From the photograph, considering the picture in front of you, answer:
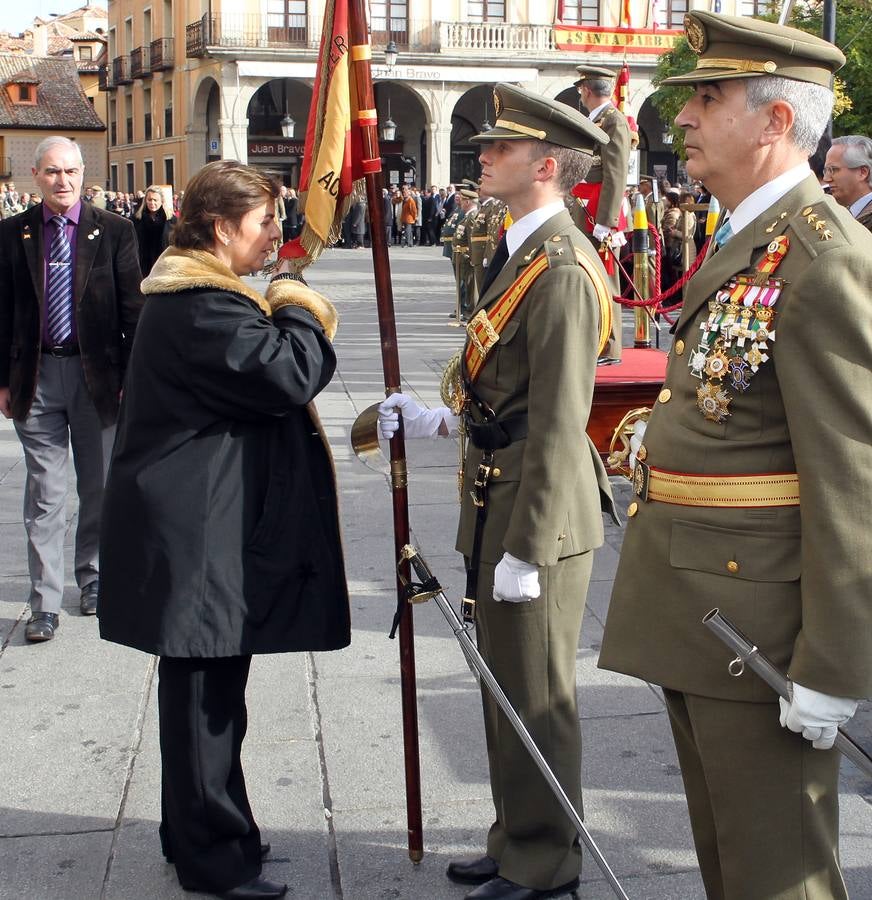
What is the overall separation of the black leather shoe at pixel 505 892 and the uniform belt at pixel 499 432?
1.10 metres

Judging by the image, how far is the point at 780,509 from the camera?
87.0 inches

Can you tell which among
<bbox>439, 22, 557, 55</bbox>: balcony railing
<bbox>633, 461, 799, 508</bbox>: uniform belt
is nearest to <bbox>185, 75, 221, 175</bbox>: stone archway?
<bbox>439, 22, 557, 55</bbox>: balcony railing

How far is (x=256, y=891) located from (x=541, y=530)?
121 centimetres

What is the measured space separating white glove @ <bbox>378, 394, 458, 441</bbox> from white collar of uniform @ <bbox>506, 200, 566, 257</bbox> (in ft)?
1.54

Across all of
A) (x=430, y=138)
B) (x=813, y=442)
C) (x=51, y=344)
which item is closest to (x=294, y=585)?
(x=813, y=442)

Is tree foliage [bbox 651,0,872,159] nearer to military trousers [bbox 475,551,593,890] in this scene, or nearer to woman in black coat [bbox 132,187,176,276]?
woman in black coat [bbox 132,187,176,276]

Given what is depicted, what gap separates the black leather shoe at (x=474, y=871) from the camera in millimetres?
3268

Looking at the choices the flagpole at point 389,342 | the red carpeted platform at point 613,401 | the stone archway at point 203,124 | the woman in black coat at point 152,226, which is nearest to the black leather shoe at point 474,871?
the flagpole at point 389,342

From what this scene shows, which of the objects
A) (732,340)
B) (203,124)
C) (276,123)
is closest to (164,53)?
(203,124)

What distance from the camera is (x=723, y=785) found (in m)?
2.30

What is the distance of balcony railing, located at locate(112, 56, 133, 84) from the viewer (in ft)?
177

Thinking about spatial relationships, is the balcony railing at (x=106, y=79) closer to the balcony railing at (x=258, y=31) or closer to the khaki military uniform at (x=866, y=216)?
the balcony railing at (x=258, y=31)

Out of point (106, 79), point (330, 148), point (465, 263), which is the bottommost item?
point (465, 263)

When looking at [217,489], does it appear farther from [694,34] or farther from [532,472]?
[694,34]
